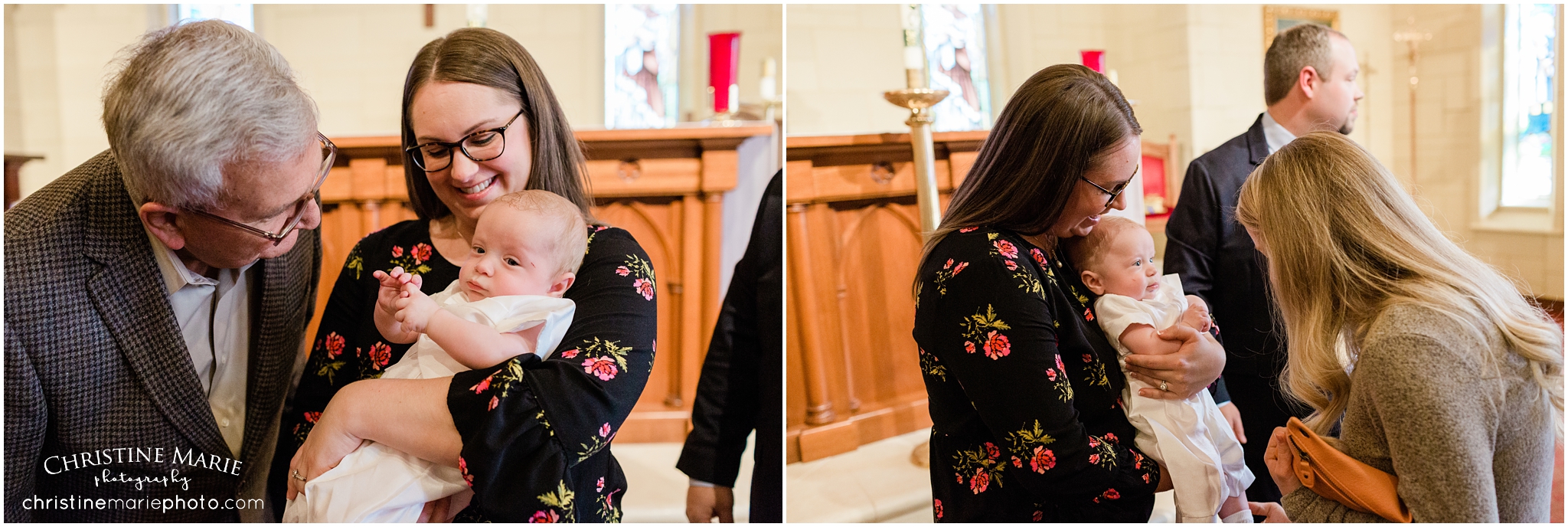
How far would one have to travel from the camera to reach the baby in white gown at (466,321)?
1272 millimetres

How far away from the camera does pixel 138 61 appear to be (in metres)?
1.22

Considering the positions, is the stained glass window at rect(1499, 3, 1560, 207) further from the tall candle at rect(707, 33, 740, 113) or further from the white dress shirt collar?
the tall candle at rect(707, 33, 740, 113)

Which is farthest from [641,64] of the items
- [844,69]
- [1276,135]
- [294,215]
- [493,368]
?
[493,368]

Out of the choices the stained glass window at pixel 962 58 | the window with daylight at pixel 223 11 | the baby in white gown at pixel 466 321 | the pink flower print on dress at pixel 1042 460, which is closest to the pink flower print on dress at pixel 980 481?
the pink flower print on dress at pixel 1042 460

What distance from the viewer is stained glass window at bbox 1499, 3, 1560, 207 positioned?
3359mm

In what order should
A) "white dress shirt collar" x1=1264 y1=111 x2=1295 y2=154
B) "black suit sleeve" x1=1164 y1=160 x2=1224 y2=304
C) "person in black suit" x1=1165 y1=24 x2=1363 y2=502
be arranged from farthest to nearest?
1. "white dress shirt collar" x1=1264 y1=111 x2=1295 y2=154
2. "black suit sleeve" x1=1164 y1=160 x2=1224 y2=304
3. "person in black suit" x1=1165 y1=24 x2=1363 y2=502

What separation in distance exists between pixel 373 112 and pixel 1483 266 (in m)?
4.90

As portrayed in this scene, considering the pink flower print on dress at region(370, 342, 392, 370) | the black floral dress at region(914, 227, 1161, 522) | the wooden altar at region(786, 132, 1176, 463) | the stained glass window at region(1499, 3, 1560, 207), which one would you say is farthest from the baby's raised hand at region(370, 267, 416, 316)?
the stained glass window at region(1499, 3, 1560, 207)

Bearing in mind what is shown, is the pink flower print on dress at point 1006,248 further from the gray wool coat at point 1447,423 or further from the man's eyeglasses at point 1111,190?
the gray wool coat at point 1447,423

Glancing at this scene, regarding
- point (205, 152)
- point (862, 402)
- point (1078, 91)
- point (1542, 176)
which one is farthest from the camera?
point (1542, 176)

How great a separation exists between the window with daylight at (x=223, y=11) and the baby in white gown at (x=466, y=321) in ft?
12.2

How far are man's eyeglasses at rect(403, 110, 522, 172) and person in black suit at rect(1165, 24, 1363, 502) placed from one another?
62.1 inches

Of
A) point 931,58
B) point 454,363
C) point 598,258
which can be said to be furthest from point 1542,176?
point 454,363

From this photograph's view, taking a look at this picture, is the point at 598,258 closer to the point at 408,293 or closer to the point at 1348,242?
the point at 408,293
